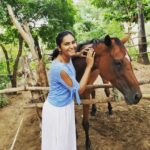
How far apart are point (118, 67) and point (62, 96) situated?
87 cm

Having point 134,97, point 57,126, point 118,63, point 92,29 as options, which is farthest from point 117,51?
point 92,29

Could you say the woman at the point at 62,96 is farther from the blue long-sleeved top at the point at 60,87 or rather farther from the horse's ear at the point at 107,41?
the horse's ear at the point at 107,41

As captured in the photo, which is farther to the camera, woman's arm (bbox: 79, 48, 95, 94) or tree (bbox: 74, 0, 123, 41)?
tree (bbox: 74, 0, 123, 41)

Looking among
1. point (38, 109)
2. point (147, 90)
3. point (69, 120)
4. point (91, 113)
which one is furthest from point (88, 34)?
point (69, 120)

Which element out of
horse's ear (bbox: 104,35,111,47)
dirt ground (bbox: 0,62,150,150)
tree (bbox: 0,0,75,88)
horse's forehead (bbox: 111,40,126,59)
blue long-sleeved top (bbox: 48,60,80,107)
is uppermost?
tree (bbox: 0,0,75,88)

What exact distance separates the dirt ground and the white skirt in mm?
1874

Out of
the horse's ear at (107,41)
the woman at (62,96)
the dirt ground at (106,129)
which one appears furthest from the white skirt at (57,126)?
the dirt ground at (106,129)

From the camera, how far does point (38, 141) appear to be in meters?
5.05

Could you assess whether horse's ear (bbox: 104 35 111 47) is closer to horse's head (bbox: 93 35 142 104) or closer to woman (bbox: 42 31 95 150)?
horse's head (bbox: 93 35 142 104)

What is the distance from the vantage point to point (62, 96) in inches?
106

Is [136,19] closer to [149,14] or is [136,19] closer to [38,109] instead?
[149,14]

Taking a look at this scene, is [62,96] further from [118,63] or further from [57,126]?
A: [118,63]

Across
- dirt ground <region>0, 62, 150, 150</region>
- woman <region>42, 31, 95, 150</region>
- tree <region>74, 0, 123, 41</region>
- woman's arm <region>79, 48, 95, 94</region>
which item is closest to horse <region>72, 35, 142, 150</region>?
woman's arm <region>79, 48, 95, 94</region>

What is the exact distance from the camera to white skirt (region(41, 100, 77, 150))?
269 centimetres
